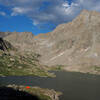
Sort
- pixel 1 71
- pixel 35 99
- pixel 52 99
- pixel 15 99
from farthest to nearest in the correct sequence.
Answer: pixel 1 71
pixel 52 99
pixel 35 99
pixel 15 99

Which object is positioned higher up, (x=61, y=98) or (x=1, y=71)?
(x=1, y=71)

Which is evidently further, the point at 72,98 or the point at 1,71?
the point at 1,71

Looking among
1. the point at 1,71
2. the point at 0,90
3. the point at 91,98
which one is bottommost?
the point at 91,98

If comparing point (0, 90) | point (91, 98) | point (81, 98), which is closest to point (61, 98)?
point (81, 98)

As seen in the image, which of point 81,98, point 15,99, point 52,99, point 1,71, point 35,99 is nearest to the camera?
point 15,99

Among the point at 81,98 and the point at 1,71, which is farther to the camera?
the point at 1,71

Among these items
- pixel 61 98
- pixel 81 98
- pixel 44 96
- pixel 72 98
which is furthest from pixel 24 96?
pixel 81 98

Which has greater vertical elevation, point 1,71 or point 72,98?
point 1,71

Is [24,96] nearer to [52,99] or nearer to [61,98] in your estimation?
[52,99]

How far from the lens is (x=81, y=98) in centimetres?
8969

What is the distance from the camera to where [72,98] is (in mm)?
87562

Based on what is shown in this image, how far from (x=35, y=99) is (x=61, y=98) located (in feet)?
52.6

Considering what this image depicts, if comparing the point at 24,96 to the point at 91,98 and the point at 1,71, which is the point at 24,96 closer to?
the point at 91,98

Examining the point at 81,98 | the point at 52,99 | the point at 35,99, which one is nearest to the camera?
the point at 35,99
